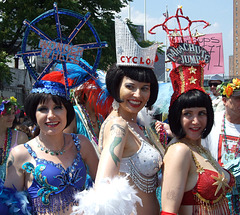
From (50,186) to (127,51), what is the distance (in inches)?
41.8

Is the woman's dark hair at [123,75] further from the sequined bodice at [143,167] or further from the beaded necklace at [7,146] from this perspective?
the beaded necklace at [7,146]

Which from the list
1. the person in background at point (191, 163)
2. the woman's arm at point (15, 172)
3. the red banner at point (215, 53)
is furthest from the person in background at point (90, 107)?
the red banner at point (215, 53)

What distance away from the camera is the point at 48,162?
213 cm

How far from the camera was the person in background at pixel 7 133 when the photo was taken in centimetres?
400

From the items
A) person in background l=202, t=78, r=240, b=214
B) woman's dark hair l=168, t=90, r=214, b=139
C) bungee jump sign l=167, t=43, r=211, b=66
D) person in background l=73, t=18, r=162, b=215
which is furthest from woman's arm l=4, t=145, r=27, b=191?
person in background l=202, t=78, r=240, b=214

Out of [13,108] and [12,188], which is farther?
[13,108]

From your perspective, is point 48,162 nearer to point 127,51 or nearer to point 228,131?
point 127,51

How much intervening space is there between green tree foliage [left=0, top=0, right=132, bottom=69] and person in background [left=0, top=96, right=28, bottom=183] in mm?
3873

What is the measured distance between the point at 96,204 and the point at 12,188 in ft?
2.37

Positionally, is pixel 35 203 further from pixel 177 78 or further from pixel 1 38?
pixel 1 38

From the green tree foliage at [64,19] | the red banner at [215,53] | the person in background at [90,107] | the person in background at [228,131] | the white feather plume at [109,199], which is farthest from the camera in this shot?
the green tree foliage at [64,19]

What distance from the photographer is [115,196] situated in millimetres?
1655

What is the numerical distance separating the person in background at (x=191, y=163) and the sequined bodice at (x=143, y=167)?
0.10m

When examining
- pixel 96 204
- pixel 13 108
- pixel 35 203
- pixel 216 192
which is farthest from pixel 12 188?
pixel 13 108
